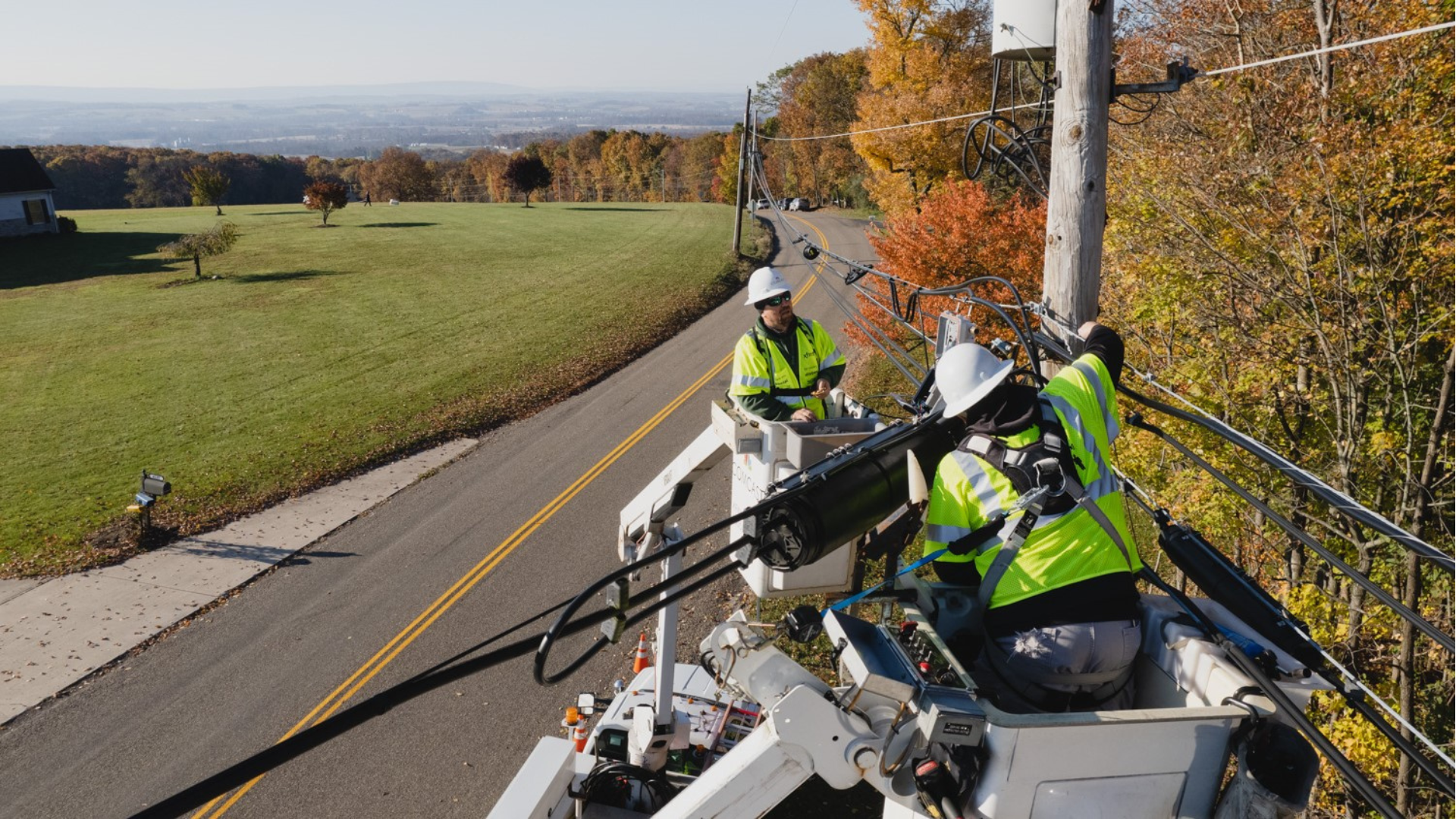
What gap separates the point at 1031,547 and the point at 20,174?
74.7 meters

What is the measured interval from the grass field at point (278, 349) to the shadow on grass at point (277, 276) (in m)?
0.23

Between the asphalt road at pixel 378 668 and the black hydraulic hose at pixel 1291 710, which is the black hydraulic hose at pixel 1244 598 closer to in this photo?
the black hydraulic hose at pixel 1291 710

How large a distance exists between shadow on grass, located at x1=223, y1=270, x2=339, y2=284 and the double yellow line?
103 feet

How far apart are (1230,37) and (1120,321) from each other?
221 inches

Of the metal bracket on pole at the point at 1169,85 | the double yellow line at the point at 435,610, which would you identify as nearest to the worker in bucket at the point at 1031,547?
the metal bracket on pole at the point at 1169,85

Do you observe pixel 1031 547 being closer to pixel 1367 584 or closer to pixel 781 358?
pixel 1367 584

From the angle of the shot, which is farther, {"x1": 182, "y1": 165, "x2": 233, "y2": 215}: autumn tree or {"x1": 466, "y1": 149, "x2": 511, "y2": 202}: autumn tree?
{"x1": 466, "y1": 149, "x2": 511, "y2": 202}: autumn tree

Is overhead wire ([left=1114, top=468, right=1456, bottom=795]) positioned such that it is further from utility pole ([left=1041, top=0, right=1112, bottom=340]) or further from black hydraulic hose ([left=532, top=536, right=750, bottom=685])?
black hydraulic hose ([left=532, top=536, right=750, bottom=685])

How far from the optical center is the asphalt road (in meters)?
11.6

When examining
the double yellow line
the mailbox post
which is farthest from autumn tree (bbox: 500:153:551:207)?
the mailbox post

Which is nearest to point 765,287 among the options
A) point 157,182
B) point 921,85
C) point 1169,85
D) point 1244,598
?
point 1169,85

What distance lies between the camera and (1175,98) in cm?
2016

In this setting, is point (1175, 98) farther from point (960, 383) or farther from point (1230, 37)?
point (960, 383)

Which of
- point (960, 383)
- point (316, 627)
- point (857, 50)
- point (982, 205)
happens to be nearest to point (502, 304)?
point (982, 205)
